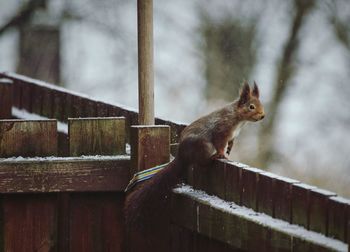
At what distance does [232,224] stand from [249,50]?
6577 mm

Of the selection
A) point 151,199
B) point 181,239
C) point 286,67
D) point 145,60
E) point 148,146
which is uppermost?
point 286,67

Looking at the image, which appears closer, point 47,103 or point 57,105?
point 57,105

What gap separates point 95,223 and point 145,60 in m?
0.48

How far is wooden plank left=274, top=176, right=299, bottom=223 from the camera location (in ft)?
6.21

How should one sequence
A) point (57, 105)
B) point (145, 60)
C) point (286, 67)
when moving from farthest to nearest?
point (286, 67)
point (57, 105)
point (145, 60)

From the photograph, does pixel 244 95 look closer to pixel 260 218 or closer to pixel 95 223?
pixel 95 223

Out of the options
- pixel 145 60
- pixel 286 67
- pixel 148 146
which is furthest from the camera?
pixel 286 67

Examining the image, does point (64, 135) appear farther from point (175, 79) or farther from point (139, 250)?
point (175, 79)

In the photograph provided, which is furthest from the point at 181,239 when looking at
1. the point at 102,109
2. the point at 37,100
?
the point at 37,100

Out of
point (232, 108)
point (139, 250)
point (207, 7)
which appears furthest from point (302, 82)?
point (139, 250)

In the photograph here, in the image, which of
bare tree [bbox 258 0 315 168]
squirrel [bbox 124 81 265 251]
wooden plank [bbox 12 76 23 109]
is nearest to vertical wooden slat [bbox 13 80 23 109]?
wooden plank [bbox 12 76 23 109]

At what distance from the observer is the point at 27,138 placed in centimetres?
247

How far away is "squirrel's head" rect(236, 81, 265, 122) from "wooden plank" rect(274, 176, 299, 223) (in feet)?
5.62

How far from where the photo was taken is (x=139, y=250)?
2449 millimetres
